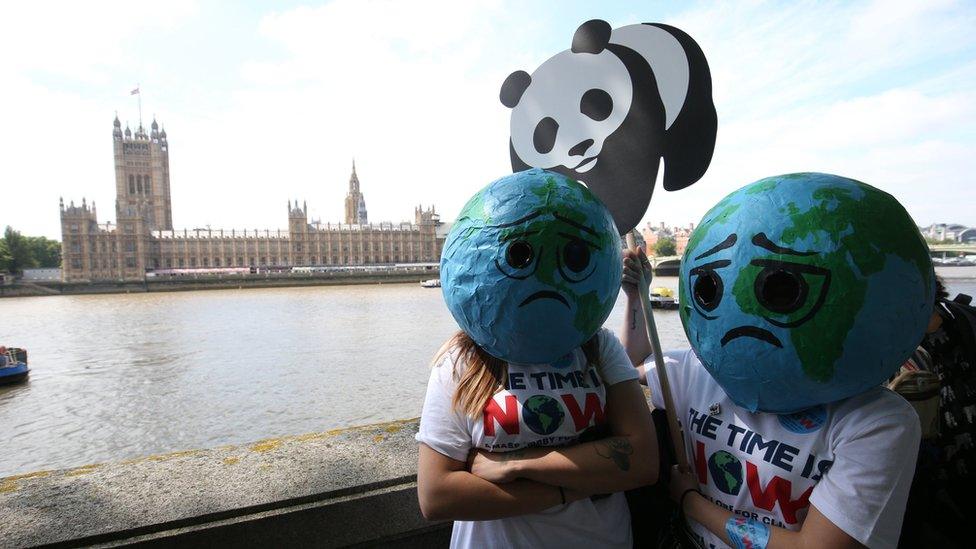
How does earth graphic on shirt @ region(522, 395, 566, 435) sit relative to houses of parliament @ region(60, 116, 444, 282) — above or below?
below

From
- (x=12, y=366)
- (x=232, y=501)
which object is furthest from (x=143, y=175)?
(x=232, y=501)

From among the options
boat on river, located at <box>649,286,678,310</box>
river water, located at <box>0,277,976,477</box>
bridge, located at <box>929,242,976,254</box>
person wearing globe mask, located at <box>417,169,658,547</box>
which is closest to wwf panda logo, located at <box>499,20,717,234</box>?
person wearing globe mask, located at <box>417,169,658,547</box>

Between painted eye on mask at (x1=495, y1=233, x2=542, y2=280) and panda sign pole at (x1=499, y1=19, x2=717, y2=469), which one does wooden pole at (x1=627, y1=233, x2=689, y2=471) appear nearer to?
panda sign pole at (x1=499, y1=19, x2=717, y2=469)

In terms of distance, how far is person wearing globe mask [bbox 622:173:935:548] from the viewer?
87 cm

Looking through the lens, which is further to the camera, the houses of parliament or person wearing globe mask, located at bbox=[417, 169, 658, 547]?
the houses of parliament

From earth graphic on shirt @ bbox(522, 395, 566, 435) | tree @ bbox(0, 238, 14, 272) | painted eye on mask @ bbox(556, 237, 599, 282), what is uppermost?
tree @ bbox(0, 238, 14, 272)

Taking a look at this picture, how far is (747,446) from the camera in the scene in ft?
3.36

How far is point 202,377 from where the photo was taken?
1545cm

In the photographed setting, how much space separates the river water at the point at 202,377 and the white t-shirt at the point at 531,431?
10.1 meters

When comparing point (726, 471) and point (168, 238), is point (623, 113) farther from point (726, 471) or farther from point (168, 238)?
point (168, 238)

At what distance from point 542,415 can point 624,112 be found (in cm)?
88

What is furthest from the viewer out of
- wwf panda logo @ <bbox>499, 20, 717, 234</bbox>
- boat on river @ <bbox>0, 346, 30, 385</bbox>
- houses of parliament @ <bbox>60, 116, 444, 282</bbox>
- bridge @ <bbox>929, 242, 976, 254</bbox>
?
houses of parliament @ <bbox>60, 116, 444, 282</bbox>

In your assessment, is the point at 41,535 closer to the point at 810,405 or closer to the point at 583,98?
the point at 810,405

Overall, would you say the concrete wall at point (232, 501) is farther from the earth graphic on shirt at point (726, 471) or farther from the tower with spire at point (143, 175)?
the tower with spire at point (143, 175)
